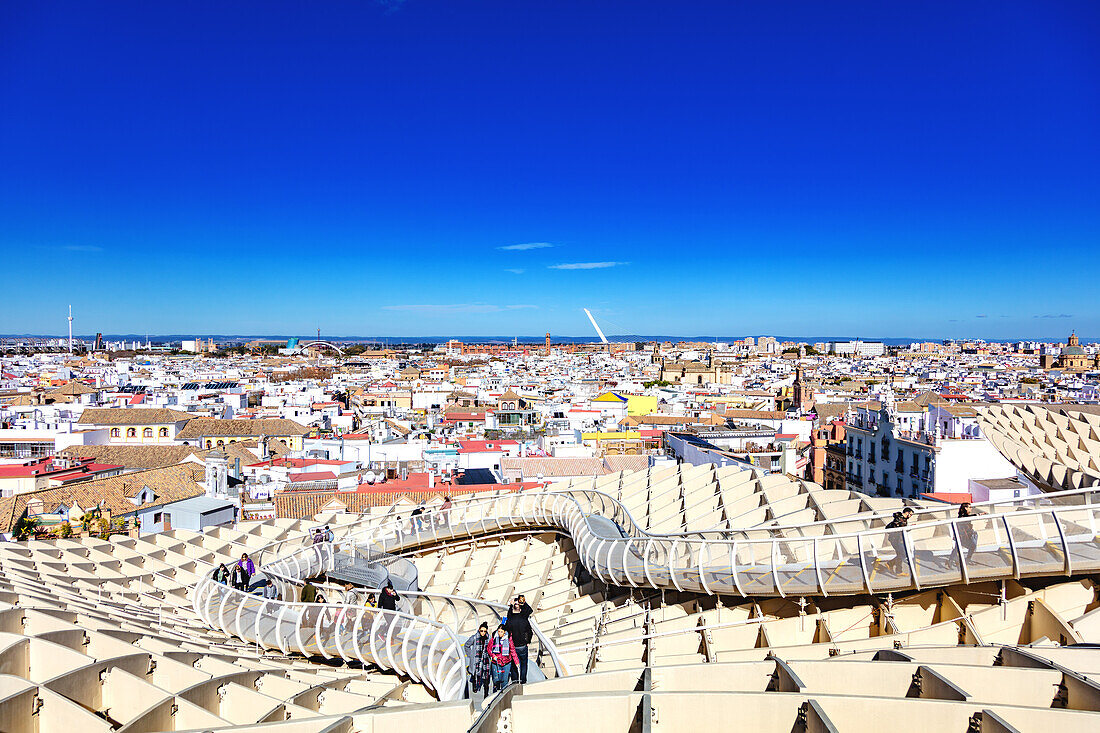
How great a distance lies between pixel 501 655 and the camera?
496 centimetres

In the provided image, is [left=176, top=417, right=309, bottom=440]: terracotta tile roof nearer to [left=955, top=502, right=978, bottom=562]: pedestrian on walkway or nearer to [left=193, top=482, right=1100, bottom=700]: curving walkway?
[left=193, top=482, right=1100, bottom=700]: curving walkway

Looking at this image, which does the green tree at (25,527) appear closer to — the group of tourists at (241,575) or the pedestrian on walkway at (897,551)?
the group of tourists at (241,575)

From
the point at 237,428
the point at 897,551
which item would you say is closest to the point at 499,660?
the point at 897,551

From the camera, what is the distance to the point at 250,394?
206 ft

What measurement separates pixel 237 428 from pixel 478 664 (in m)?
40.1

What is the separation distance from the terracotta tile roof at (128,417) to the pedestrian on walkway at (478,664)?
41.7m

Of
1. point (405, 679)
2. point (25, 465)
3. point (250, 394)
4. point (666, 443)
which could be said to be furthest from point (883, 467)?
point (250, 394)

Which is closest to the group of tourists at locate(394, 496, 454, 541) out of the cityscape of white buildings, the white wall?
the cityscape of white buildings

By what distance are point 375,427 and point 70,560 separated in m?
28.9

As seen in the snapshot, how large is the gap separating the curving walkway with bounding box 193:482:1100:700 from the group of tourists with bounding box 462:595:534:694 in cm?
19

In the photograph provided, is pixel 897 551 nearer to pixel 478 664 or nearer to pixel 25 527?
pixel 478 664

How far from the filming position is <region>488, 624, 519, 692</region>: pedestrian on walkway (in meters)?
4.96

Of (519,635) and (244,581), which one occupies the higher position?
(519,635)

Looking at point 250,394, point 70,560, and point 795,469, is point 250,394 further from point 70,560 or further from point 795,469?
point 70,560
